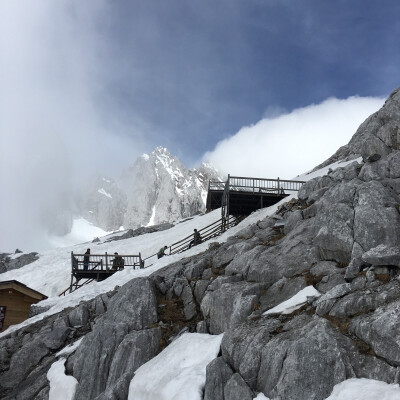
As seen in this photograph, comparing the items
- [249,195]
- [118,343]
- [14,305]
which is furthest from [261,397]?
[249,195]

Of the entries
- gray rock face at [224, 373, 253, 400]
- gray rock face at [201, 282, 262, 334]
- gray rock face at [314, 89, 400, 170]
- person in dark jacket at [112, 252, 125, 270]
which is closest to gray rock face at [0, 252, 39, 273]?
person in dark jacket at [112, 252, 125, 270]

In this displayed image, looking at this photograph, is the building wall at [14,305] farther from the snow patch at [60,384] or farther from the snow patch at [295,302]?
the snow patch at [295,302]

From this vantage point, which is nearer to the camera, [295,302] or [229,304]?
[295,302]

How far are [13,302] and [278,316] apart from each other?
20092mm

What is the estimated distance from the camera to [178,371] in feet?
38.5

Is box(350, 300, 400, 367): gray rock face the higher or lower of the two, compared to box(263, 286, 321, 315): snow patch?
lower

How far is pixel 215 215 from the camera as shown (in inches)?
1829

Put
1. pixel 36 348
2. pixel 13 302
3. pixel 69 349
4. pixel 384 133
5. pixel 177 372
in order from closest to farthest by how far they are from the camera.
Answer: pixel 177 372 → pixel 69 349 → pixel 36 348 → pixel 384 133 → pixel 13 302

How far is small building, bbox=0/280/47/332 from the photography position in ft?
78.9

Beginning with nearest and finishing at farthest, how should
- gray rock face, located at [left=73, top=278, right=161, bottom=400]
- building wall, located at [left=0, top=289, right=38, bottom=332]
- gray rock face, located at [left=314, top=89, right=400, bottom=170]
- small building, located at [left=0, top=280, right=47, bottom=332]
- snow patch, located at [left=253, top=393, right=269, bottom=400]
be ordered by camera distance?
snow patch, located at [left=253, top=393, right=269, bottom=400]
gray rock face, located at [left=73, top=278, right=161, bottom=400]
gray rock face, located at [left=314, top=89, right=400, bottom=170]
small building, located at [left=0, top=280, right=47, bottom=332]
building wall, located at [left=0, top=289, right=38, bottom=332]

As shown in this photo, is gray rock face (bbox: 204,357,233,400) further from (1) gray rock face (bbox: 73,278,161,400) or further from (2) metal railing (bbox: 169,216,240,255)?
(2) metal railing (bbox: 169,216,240,255)

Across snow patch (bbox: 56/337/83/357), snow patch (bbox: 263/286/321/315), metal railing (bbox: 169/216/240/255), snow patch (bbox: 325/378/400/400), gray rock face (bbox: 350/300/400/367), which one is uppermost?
metal railing (bbox: 169/216/240/255)

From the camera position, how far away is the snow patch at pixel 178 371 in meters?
10.7

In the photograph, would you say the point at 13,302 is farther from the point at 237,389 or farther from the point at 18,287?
the point at 237,389
